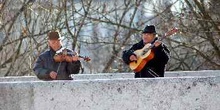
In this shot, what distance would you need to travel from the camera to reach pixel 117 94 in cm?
567

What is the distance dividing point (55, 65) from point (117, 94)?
4.79 feet

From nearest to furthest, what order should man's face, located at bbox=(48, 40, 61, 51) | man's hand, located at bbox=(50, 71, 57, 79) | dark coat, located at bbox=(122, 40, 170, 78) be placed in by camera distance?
man's hand, located at bbox=(50, 71, 57, 79) < dark coat, located at bbox=(122, 40, 170, 78) < man's face, located at bbox=(48, 40, 61, 51)

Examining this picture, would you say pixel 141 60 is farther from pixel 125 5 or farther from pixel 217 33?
pixel 125 5

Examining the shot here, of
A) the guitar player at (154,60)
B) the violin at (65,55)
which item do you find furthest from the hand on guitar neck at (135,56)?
the violin at (65,55)

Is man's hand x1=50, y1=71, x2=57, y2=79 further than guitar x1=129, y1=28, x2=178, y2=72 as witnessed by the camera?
No

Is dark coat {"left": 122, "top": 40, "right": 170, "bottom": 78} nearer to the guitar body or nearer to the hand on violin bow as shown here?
the guitar body

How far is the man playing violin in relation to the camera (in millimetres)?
6773

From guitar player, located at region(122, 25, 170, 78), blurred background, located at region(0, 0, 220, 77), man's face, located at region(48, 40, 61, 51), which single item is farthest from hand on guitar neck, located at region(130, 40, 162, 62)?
blurred background, located at region(0, 0, 220, 77)

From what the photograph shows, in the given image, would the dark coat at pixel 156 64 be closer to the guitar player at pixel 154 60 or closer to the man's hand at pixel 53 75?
the guitar player at pixel 154 60

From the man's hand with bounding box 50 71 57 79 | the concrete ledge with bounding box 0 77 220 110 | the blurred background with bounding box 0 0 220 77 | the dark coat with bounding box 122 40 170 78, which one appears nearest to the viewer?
the concrete ledge with bounding box 0 77 220 110

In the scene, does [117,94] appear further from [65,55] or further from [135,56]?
[135,56]

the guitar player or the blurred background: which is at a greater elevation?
the blurred background

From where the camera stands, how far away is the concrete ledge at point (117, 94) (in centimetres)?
554

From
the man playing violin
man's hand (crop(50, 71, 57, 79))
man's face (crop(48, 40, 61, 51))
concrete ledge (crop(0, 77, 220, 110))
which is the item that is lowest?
concrete ledge (crop(0, 77, 220, 110))
